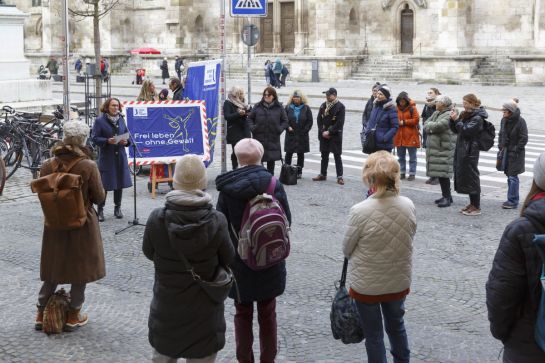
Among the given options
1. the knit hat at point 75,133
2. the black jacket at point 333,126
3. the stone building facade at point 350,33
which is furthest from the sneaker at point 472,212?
the stone building facade at point 350,33

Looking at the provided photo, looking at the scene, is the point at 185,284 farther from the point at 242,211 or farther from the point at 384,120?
the point at 384,120

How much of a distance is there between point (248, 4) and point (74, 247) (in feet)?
25.4

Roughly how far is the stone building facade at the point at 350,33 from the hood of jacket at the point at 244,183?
3142 centimetres

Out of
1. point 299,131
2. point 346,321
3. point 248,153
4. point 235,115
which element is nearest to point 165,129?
point 235,115

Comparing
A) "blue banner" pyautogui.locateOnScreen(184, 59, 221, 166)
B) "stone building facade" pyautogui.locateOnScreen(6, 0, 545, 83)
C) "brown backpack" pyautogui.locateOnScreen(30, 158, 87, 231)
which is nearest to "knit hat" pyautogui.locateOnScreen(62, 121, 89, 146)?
"brown backpack" pyautogui.locateOnScreen(30, 158, 87, 231)

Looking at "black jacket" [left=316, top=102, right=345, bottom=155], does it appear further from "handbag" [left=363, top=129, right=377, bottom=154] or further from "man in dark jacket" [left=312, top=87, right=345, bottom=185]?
"handbag" [left=363, top=129, right=377, bottom=154]

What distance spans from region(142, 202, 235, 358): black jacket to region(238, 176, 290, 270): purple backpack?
608mm

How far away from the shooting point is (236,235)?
595 centimetres

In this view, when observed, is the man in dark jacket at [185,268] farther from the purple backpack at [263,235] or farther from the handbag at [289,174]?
the handbag at [289,174]

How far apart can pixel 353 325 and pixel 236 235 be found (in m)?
0.98

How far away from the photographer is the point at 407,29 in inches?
1683

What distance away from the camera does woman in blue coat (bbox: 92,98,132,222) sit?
1141cm

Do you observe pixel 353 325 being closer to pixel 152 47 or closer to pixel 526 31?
pixel 526 31

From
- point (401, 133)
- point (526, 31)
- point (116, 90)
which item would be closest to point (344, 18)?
point (526, 31)
